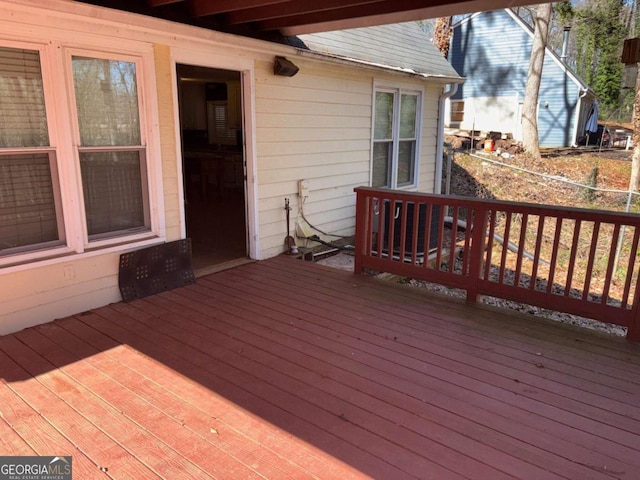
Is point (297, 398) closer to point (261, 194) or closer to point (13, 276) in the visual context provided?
point (13, 276)

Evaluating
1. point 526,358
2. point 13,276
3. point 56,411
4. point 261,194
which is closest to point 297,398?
point 56,411

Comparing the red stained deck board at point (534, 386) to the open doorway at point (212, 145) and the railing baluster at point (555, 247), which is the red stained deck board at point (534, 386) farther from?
the open doorway at point (212, 145)

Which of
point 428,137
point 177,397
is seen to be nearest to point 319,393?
point 177,397

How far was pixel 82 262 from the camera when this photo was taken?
3385 mm

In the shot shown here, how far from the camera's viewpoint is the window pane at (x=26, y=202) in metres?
2.99

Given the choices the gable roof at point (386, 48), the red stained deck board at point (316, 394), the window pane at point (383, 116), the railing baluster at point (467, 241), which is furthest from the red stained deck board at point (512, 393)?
the window pane at point (383, 116)

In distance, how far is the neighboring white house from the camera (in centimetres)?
301

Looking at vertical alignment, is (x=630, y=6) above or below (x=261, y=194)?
above

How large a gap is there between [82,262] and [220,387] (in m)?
1.65

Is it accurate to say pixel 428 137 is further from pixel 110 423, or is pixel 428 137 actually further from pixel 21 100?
pixel 110 423

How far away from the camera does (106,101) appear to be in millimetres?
3396

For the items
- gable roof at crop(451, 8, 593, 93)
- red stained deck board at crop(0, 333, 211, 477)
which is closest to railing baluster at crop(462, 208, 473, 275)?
red stained deck board at crop(0, 333, 211, 477)

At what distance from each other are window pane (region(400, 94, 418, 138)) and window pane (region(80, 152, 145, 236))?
4168 mm

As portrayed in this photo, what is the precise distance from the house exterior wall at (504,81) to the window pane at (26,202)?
14776 mm
